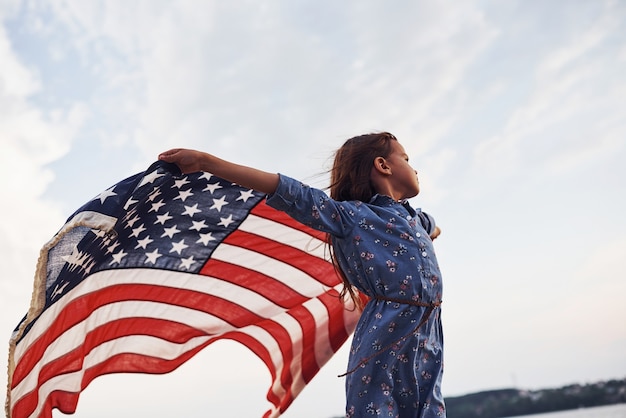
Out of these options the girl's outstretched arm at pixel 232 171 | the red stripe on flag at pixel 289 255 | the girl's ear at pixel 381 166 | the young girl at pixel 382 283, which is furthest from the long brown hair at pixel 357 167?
the red stripe on flag at pixel 289 255

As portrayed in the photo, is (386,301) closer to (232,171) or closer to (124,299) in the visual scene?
(232,171)

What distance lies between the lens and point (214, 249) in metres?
4.38

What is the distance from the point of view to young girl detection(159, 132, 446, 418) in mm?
2898

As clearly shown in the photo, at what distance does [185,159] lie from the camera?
295 centimetres

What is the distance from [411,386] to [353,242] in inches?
28.0

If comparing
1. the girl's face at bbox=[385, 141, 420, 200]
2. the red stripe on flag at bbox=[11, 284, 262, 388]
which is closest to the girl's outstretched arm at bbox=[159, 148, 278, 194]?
the girl's face at bbox=[385, 141, 420, 200]

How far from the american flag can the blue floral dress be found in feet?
3.28

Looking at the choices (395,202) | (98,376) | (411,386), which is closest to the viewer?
(411,386)

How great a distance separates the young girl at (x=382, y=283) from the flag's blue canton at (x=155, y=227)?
76 cm

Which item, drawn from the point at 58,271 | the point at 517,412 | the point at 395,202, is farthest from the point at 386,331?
the point at 517,412

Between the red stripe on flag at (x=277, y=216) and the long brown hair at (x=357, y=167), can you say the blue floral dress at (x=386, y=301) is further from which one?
the red stripe on flag at (x=277, y=216)

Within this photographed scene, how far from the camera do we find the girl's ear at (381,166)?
3.48m

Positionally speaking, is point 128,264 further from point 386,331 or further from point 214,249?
point 386,331

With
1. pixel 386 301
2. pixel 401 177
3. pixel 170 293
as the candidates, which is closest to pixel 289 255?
pixel 170 293
